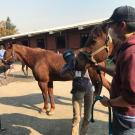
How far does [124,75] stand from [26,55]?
20.7 ft

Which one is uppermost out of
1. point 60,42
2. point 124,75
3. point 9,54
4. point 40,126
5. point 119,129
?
point 124,75

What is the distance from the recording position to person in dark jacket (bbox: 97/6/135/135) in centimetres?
239

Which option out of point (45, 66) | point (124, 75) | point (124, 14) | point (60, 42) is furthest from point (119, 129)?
point (60, 42)

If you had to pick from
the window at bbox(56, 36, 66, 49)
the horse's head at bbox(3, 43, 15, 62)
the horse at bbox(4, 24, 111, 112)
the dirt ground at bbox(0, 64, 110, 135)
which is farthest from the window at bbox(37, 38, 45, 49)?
the horse at bbox(4, 24, 111, 112)

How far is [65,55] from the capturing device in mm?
4523

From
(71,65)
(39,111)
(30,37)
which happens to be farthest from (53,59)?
(30,37)

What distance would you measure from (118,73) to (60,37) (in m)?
23.8

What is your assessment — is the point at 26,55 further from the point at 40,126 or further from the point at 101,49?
the point at 101,49

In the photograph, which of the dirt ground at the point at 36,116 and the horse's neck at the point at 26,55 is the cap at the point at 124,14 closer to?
the dirt ground at the point at 36,116

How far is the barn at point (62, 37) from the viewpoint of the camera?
23453 millimetres

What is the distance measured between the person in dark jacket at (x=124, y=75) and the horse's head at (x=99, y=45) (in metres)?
1.03

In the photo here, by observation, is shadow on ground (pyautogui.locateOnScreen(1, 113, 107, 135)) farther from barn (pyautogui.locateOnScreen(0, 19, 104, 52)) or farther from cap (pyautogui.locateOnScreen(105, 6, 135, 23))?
barn (pyautogui.locateOnScreen(0, 19, 104, 52))

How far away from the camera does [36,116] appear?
7.76m

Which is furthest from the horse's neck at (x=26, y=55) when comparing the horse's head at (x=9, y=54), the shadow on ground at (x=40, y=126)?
the shadow on ground at (x=40, y=126)
